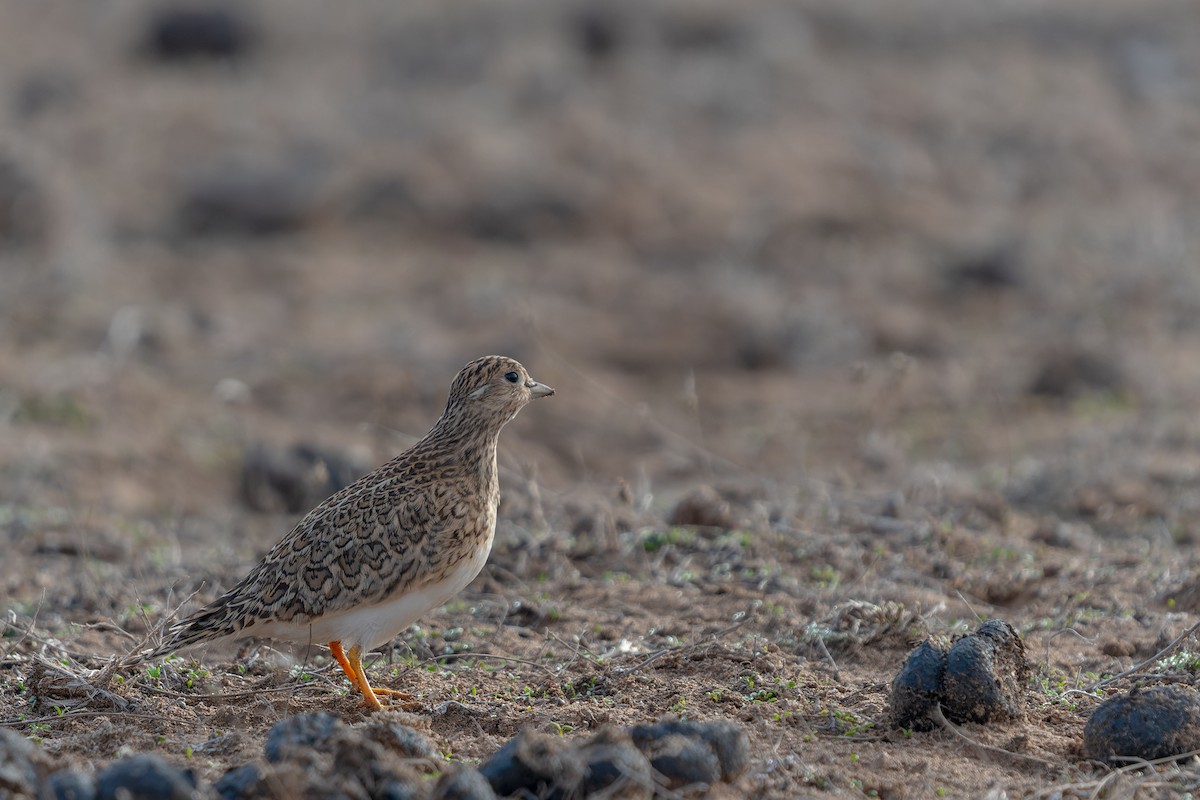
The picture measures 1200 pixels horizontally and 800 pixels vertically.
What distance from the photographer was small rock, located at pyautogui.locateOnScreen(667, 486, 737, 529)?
25.2 feet

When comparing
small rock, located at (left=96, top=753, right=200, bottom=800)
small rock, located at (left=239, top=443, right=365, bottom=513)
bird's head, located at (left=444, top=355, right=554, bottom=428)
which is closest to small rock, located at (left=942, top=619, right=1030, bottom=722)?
bird's head, located at (left=444, top=355, right=554, bottom=428)

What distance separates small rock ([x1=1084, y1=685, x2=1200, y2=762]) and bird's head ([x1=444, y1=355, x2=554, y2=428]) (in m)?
2.41

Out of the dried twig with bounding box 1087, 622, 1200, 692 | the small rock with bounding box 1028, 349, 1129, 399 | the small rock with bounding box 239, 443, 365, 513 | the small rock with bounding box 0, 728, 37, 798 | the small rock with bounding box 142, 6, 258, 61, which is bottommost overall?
the small rock with bounding box 239, 443, 365, 513

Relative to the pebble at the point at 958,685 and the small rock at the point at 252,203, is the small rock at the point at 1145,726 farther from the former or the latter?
the small rock at the point at 252,203

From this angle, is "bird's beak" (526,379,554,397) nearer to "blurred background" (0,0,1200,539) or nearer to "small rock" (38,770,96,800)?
"blurred background" (0,0,1200,539)

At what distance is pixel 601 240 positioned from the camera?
15.5m

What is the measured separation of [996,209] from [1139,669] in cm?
1171

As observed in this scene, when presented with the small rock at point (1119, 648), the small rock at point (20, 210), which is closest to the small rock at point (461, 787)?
the small rock at point (1119, 648)

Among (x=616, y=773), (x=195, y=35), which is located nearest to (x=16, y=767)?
(x=616, y=773)

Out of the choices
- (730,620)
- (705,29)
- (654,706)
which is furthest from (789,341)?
(705,29)

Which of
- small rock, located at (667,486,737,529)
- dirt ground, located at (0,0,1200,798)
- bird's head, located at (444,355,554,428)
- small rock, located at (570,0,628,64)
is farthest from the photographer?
small rock, located at (570,0,628,64)

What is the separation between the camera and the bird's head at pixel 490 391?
237 inches

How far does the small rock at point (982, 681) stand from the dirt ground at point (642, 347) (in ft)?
0.25

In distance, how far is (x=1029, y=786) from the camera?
15.4ft
